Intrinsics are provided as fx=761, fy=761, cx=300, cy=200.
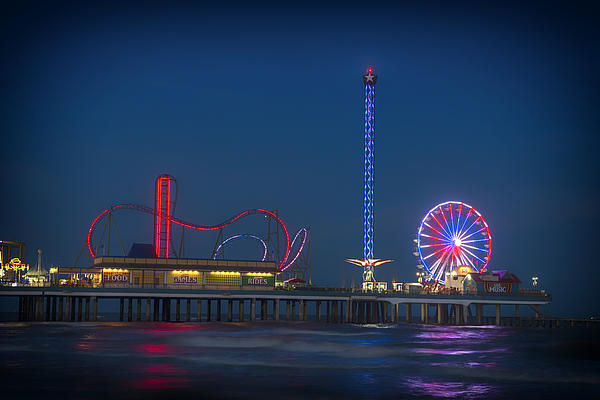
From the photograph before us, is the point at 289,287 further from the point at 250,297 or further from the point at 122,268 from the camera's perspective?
the point at 122,268

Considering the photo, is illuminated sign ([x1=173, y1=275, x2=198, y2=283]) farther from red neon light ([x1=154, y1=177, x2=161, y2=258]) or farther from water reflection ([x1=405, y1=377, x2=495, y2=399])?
water reflection ([x1=405, y1=377, x2=495, y2=399])

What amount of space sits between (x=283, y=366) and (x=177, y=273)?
53.0 meters

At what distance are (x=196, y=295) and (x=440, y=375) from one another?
2051 inches

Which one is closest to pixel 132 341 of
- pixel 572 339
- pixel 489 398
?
pixel 489 398

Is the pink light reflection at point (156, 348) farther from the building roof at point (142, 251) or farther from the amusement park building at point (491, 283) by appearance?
the amusement park building at point (491, 283)

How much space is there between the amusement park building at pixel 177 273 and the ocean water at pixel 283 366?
20.6 m

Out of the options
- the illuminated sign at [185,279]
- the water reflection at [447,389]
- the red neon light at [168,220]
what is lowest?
the water reflection at [447,389]

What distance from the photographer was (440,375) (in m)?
47.0

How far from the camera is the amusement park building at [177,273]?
98062 mm

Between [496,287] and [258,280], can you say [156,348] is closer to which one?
[258,280]

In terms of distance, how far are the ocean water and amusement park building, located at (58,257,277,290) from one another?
20.6 meters

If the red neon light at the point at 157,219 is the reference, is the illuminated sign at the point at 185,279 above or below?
below

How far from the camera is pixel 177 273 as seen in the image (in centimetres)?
10025

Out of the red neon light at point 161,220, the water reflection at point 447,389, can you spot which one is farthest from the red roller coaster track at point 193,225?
the water reflection at point 447,389
